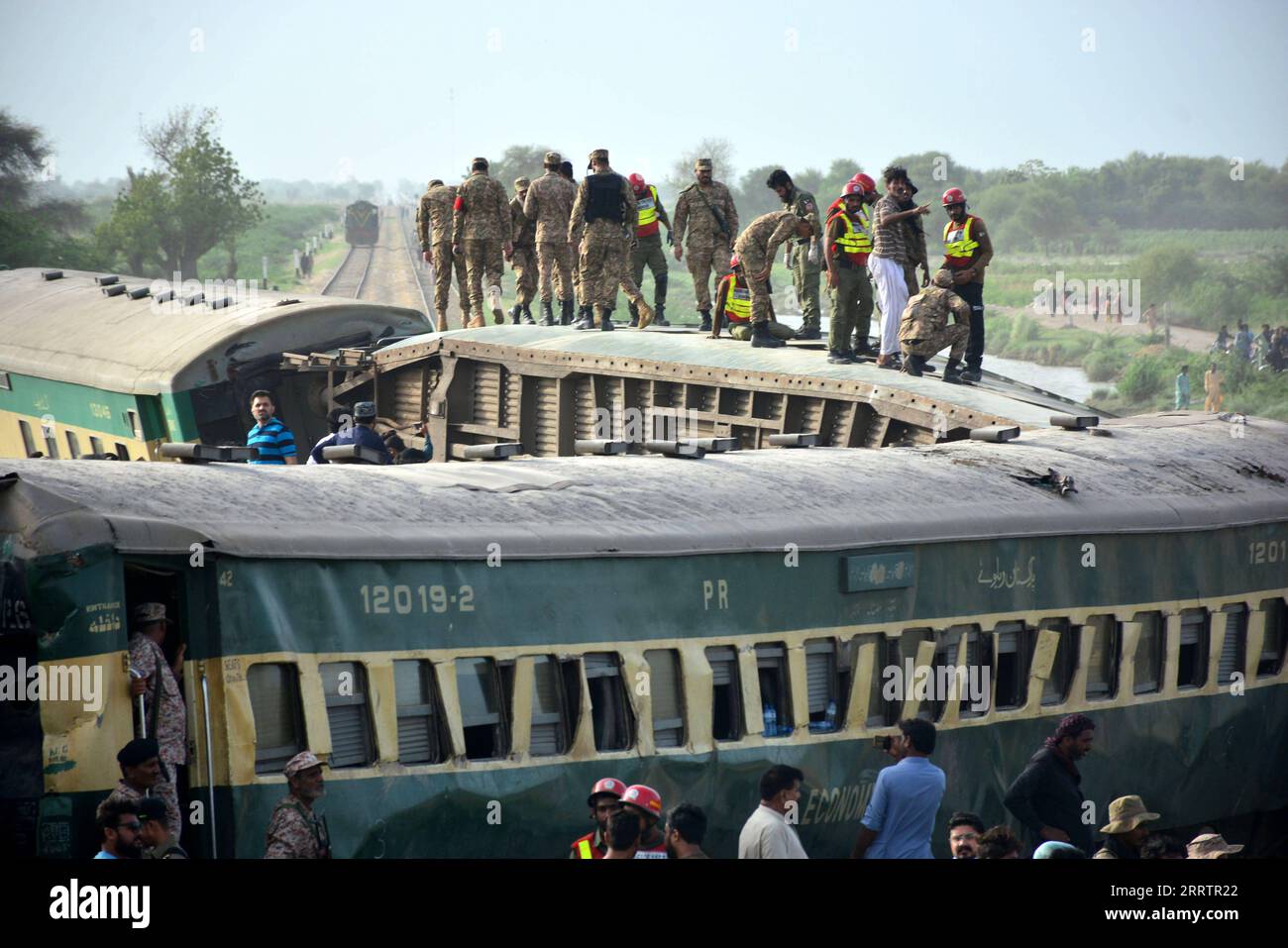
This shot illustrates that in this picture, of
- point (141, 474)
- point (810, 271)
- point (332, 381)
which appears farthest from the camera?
point (332, 381)

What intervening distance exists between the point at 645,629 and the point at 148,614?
114 inches

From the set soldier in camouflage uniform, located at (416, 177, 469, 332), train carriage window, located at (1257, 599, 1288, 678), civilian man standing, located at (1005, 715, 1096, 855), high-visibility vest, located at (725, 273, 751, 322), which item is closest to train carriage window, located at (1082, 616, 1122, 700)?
train carriage window, located at (1257, 599, 1288, 678)

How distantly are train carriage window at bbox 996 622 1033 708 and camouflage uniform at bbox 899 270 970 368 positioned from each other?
480cm

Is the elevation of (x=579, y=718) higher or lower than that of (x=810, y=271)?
lower

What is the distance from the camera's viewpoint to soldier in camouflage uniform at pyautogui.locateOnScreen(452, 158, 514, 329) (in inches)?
937

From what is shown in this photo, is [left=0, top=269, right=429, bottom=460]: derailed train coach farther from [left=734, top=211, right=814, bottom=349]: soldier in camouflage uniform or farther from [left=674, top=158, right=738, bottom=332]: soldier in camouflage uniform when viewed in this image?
[left=734, top=211, right=814, bottom=349]: soldier in camouflage uniform

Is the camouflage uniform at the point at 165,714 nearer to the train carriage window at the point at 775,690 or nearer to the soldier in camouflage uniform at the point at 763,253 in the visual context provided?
the train carriage window at the point at 775,690

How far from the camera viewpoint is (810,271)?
1973cm

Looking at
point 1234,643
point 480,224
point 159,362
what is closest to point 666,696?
point 1234,643

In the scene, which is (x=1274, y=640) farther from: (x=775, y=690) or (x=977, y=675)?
(x=775, y=690)
